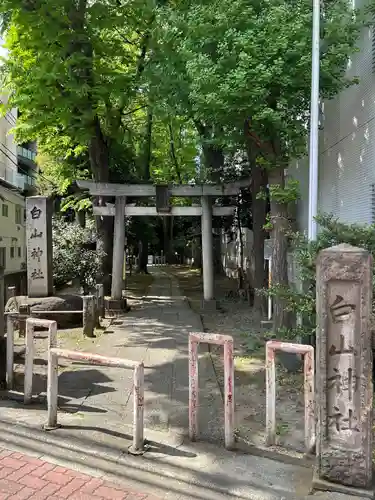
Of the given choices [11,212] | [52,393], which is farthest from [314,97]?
[11,212]

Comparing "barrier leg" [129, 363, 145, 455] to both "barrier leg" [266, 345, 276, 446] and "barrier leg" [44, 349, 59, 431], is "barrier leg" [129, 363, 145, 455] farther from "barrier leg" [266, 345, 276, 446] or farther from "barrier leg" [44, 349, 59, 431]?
"barrier leg" [266, 345, 276, 446]

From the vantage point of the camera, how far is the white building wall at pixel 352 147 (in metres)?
7.88

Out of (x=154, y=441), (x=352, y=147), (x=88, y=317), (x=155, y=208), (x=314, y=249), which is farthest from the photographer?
(x=155, y=208)

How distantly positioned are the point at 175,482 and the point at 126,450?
69cm

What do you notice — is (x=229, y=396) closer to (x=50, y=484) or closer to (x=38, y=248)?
(x=50, y=484)

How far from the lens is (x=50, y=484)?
3852 mm

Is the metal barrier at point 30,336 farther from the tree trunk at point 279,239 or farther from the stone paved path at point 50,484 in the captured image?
the tree trunk at point 279,239

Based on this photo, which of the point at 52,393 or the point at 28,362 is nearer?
the point at 52,393

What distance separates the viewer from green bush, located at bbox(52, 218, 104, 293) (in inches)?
584

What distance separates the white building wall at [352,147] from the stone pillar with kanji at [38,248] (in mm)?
6553

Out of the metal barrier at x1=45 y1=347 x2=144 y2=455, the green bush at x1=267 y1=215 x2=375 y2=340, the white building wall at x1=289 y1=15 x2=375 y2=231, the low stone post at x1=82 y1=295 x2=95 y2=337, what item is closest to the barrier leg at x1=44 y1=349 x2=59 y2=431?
the metal barrier at x1=45 y1=347 x2=144 y2=455

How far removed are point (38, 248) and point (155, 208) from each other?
4.59 meters

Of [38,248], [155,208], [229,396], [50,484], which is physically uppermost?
[155,208]

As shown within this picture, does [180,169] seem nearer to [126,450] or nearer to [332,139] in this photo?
[332,139]
